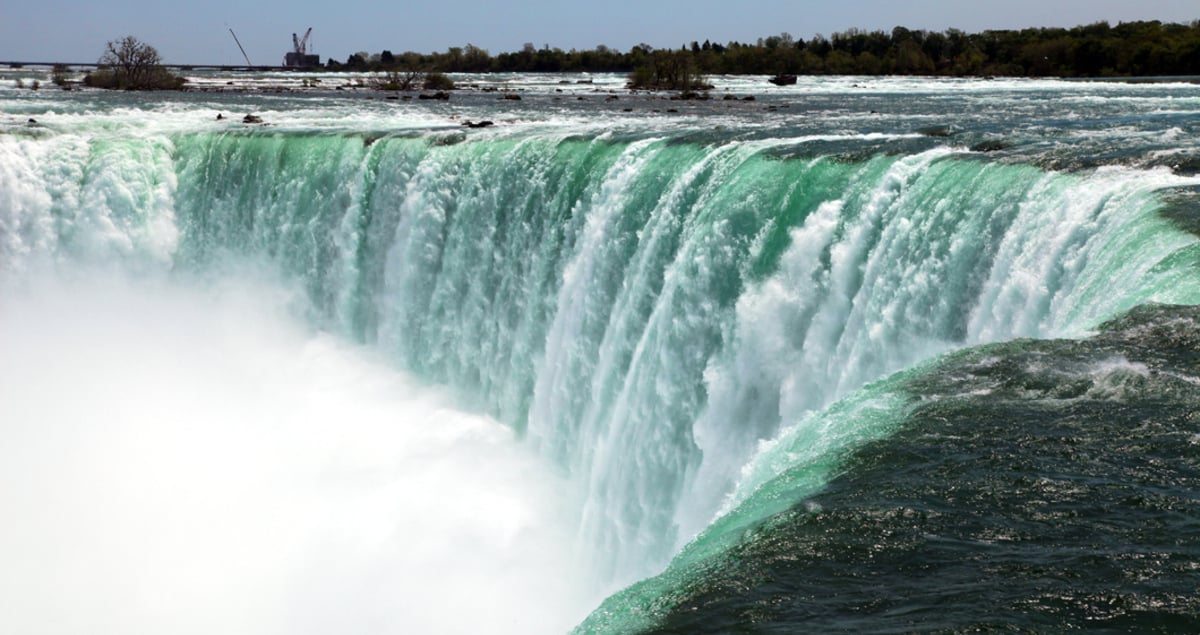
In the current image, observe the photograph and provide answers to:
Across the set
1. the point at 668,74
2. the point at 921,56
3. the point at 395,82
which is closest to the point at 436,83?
the point at 395,82

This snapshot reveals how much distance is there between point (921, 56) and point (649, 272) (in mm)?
66632

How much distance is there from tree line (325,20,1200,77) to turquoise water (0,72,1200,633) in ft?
105

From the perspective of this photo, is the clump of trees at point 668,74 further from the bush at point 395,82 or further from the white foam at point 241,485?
the white foam at point 241,485

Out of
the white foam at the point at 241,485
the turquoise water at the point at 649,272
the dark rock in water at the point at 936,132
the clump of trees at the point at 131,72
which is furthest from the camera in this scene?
the clump of trees at the point at 131,72

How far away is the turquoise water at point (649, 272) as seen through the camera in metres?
9.09

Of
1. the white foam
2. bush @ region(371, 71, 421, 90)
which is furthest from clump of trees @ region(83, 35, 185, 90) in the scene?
the white foam

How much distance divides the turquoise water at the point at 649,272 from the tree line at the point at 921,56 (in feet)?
105

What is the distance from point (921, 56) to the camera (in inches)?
3002

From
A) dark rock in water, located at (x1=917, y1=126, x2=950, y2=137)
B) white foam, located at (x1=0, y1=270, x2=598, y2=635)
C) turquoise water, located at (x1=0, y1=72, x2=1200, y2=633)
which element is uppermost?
dark rock in water, located at (x1=917, y1=126, x2=950, y2=137)

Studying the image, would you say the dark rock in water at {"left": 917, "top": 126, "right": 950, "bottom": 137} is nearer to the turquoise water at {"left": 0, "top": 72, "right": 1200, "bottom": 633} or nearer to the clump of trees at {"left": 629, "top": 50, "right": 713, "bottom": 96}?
the turquoise water at {"left": 0, "top": 72, "right": 1200, "bottom": 633}

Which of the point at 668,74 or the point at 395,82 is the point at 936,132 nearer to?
the point at 668,74

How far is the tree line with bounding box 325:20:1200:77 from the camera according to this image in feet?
176

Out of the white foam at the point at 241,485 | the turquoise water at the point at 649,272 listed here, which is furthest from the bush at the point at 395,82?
the white foam at the point at 241,485

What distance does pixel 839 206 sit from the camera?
12422 millimetres
